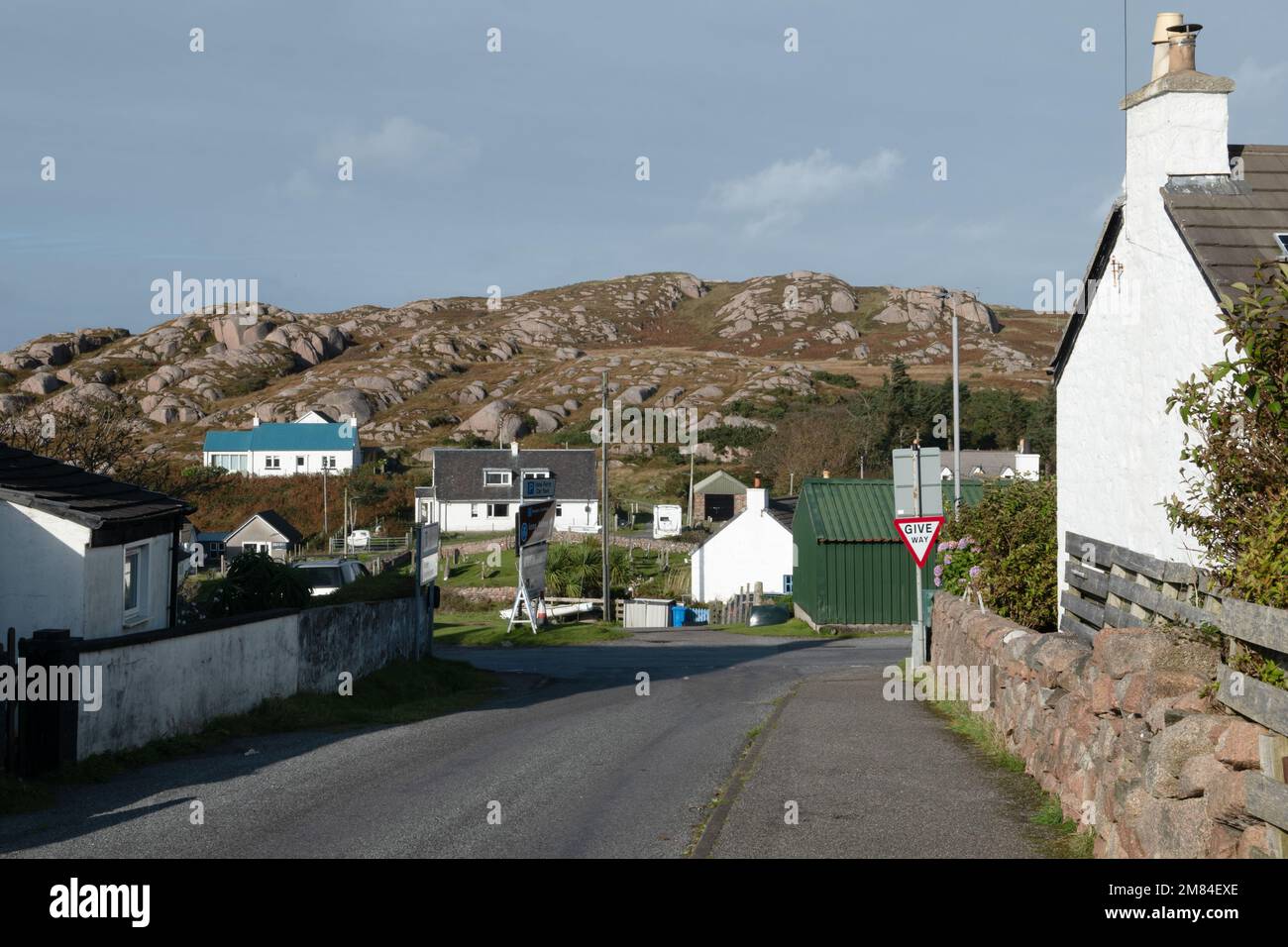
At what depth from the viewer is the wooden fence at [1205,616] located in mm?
4977

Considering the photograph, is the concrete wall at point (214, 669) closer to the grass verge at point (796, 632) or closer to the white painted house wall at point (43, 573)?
the white painted house wall at point (43, 573)

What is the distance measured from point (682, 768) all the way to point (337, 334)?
190 m

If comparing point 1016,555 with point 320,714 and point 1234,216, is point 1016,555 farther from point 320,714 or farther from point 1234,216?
point 320,714

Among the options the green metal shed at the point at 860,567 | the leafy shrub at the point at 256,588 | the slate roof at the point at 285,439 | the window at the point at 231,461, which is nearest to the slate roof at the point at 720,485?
the slate roof at the point at 285,439

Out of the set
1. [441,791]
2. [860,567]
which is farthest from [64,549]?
[860,567]

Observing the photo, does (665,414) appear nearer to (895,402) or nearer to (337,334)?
(895,402)

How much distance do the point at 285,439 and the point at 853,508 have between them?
73431 mm

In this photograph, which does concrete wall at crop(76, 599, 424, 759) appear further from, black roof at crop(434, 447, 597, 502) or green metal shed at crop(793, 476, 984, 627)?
black roof at crop(434, 447, 597, 502)

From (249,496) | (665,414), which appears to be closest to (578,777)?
(249,496)

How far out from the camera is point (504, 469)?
8556cm

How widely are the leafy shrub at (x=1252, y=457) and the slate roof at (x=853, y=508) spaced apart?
34.8 m

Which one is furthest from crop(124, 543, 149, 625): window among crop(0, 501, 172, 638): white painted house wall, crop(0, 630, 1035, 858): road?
crop(0, 630, 1035, 858): road

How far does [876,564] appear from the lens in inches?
1660

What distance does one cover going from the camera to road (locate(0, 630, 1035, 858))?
8.47 m
